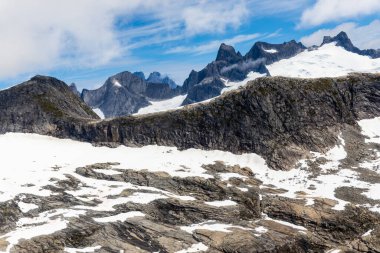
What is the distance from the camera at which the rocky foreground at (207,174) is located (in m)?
53.5

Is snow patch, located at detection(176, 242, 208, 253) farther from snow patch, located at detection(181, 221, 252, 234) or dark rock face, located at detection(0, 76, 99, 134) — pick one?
dark rock face, located at detection(0, 76, 99, 134)

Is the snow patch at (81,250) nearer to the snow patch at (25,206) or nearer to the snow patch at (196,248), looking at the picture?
the snow patch at (196,248)

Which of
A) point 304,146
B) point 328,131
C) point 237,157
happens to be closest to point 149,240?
point 237,157

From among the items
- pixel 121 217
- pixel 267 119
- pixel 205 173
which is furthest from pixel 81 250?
pixel 267 119

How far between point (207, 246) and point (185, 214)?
355 inches

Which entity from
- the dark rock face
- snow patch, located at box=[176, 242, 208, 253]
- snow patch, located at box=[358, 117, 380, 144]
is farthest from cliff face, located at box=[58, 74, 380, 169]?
snow patch, located at box=[176, 242, 208, 253]

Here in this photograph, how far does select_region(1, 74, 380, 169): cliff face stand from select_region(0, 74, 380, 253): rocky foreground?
243 millimetres

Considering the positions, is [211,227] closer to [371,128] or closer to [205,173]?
[205,173]

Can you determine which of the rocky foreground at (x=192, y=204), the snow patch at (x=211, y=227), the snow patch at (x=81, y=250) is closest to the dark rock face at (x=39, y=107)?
the rocky foreground at (x=192, y=204)

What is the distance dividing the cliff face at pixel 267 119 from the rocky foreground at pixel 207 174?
0.24 m

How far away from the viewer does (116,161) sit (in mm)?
81938

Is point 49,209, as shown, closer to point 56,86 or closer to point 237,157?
point 237,157

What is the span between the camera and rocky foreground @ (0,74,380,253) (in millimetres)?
53469

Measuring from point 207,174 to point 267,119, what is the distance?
24550 millimetres
